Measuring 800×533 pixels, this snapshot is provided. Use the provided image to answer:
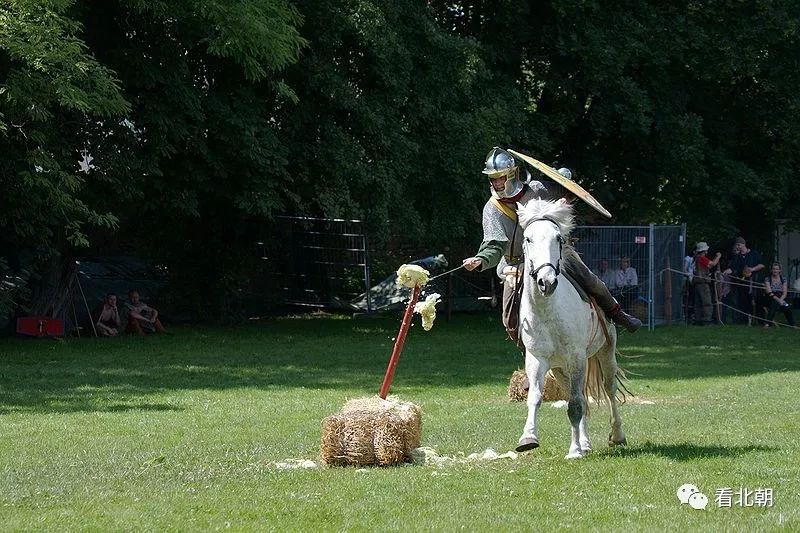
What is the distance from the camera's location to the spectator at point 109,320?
2808 cm

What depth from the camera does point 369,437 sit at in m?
11.0

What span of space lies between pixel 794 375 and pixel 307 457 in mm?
11351

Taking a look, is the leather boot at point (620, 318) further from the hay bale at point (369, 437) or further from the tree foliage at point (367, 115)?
the tree foliage at point (367, 115)

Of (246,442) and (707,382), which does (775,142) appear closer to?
(707,382)

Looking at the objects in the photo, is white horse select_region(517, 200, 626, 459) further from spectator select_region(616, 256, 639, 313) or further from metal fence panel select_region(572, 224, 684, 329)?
metal fence panel select_region(572, 224, 684, 329)

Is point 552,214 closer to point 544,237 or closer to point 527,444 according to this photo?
point 544,237

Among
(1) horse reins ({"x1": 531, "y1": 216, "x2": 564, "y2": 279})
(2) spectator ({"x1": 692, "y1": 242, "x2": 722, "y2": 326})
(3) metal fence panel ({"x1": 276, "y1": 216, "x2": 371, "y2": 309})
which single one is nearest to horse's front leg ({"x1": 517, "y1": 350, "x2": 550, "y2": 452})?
(1) horse reins ({"x1": 531, "y1": 216, "x2": 564, "y2": 279})

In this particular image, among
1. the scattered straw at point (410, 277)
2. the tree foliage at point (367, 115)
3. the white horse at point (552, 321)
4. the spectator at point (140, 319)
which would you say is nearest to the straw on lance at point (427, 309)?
the scattered straw at point (410, 277)

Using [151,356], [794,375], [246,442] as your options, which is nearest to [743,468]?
[246,442]

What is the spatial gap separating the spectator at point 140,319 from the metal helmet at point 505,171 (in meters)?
18.2

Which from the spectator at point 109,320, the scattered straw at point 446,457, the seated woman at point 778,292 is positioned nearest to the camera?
the scattered straw at point 446,457

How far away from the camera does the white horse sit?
10.6m

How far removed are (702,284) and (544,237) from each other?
75.9 ft

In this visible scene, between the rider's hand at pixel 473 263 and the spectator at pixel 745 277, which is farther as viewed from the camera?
the spectator at pixel 745 277
